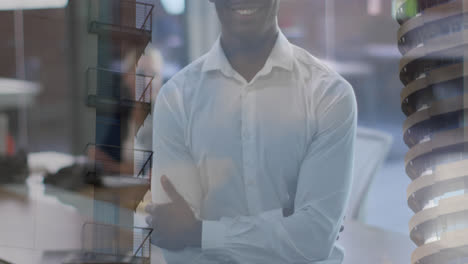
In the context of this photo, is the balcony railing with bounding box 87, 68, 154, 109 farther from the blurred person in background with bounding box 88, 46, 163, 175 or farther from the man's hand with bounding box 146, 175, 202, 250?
the man's hand with bounding box 146, 175, 202, 250

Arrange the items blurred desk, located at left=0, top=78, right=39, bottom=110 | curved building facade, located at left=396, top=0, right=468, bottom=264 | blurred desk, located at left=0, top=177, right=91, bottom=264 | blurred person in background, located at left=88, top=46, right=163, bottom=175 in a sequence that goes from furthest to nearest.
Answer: blurred desk, located at left=0, top=78, right=39, bottom=110, blurred desk, located at left=0, top=177, right=91, bottom=264, blurred person in background, located at left=88, top=46, right=163, bottom=175, curved building facade, located at left=396, top=0, right=468, bottom=264

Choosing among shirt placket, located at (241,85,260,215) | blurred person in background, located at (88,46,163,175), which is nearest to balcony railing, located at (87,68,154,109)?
blurred person in background, located at (88,46,163,175)

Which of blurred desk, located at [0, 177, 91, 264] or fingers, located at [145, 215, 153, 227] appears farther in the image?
blurred desk, located at [0, 177, 91, 264]

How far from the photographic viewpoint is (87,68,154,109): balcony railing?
1.20 meters

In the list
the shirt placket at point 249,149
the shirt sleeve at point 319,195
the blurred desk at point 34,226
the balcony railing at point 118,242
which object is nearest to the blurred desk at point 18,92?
the blurred desk at point 34,226

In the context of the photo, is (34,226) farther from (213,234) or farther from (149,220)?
(213,234)

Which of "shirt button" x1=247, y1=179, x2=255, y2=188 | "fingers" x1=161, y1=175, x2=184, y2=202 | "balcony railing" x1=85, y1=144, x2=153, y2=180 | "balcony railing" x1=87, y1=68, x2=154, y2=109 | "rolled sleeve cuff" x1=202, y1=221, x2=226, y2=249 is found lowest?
"rolled sleeve cuff" x1=202, y1=221, x2=226, y2=249

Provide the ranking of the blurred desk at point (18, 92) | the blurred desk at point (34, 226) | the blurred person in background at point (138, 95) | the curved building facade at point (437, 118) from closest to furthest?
the curved building facade at point (437, 118) < the blurred person in background at point (138, 95) < the blurred desk at point (34, 226) < the blurred desk at point (18, 92)

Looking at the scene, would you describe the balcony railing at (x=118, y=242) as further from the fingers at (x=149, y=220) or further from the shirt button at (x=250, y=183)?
the shirt button at (x=250, y=183)

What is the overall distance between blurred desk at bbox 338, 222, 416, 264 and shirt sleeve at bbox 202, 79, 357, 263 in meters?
0.05

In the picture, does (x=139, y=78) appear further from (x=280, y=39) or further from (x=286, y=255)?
(x=286, y=255)

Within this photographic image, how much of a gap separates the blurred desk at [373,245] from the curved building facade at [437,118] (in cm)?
5

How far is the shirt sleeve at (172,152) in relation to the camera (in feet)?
3.84

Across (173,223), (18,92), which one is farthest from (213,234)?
(18,92)
